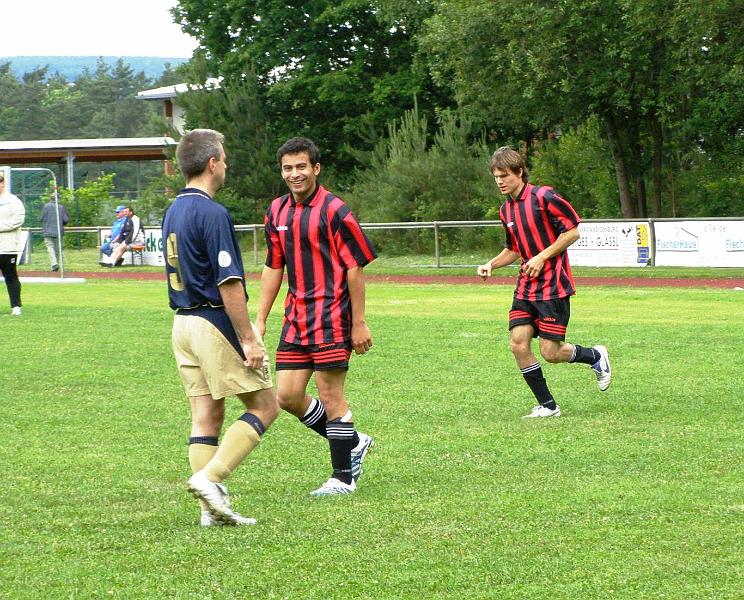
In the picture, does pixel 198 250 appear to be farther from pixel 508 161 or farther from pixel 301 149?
pixel 508 161

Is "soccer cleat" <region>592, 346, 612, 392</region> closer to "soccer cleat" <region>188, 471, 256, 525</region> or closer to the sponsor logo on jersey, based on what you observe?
"soccer cleat" <region>188, 471, 256, 525</region>

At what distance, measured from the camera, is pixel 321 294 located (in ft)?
21.6

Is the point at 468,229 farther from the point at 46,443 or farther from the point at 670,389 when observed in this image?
the point at 46,443

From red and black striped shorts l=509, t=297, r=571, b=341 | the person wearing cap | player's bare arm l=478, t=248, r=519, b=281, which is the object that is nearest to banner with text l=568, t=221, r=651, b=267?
the person wearing cap

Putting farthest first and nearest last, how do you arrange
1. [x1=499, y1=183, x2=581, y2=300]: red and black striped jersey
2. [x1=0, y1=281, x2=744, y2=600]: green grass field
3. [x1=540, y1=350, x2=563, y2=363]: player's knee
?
[x1=540, y1=350, x2=563, y2=363]: player's knee < [x1=499, y1=183, x2=581, y2=300]: red and black striped jersey < [x1=0, y1=281, x2=744, y2=600]: green grass field

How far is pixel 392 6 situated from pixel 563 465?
33723 millimetres

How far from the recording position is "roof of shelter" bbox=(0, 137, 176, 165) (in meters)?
60.2

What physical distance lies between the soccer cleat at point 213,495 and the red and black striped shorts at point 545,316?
3.90m

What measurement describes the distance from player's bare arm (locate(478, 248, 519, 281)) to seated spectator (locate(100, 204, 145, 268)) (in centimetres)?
2376

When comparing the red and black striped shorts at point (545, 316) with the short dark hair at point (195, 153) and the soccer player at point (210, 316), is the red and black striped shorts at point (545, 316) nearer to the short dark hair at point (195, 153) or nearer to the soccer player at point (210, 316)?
the soccer player at point (210, 316)

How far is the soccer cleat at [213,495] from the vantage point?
18.4ft

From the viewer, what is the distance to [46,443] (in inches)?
319

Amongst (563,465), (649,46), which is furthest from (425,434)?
(649,46)

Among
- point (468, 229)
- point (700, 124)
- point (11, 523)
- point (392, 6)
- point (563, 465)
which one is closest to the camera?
point (11, 523)
